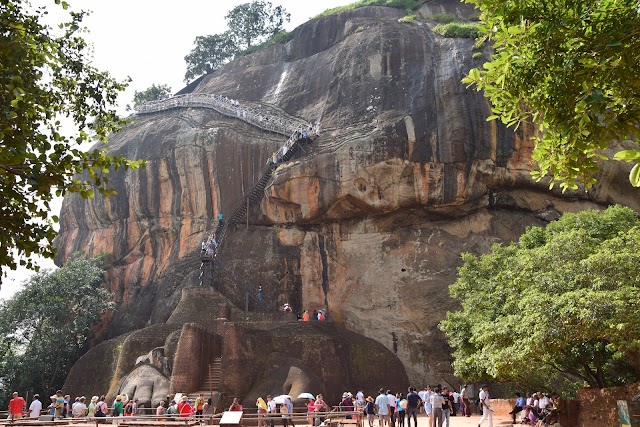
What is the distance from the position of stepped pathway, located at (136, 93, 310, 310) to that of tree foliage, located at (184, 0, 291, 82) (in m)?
12.6

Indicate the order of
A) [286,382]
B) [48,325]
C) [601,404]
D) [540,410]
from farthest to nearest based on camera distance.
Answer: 1. [48,325]
2. [286,382]
3. [540,410]
4. [601,404]

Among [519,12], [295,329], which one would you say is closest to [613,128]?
[519,12]

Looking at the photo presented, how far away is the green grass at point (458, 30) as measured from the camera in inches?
1404

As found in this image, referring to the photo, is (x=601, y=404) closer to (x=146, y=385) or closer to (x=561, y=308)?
(x=561, y=308)

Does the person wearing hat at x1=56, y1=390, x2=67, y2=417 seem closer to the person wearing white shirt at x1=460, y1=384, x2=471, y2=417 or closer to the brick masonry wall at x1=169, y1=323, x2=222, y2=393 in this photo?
the brick masonry wall at x1=169, y1=323, x2=222, y2=393

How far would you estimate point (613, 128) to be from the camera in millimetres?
6988

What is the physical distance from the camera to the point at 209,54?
54781 mm

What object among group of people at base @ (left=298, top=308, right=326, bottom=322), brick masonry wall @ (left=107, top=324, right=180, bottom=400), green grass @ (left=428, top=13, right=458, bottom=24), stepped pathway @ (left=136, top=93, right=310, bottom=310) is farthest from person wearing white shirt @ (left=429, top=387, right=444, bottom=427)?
green grass @ (left=428, top=13, right=458, bottom=24)

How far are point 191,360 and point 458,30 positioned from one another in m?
22.6

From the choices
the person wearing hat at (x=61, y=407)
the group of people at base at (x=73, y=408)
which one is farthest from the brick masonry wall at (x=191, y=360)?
the person wearing hat at (x=61, y=407)

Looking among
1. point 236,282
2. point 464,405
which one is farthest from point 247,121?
point 464,405

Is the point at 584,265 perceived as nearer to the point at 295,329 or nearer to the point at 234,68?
the point at 295,329

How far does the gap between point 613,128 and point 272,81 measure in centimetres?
3655

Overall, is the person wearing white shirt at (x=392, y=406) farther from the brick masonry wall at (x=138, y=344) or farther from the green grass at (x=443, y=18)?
the green grass at (x=443, y=18)
